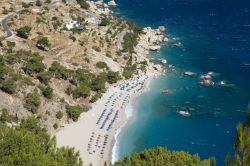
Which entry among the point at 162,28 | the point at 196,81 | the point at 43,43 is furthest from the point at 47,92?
the point at 162,28

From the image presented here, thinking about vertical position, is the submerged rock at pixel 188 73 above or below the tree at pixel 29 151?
below

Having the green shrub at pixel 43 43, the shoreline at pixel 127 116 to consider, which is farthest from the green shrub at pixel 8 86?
the shoreline at pixel 127 116

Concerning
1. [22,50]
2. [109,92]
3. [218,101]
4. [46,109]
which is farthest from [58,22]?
[218,101]

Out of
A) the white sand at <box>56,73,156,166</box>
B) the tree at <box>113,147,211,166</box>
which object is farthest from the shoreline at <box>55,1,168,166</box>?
the tree at <box>113,147,211,166</box>

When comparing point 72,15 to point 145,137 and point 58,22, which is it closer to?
point 58,22

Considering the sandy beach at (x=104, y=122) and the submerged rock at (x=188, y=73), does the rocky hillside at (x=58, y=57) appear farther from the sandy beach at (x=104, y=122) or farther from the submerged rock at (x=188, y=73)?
the submerged rock at (x=188, y=73)

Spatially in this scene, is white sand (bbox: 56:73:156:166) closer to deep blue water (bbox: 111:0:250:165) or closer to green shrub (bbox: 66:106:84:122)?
green shrub (bbox: 66:106:84:122)
